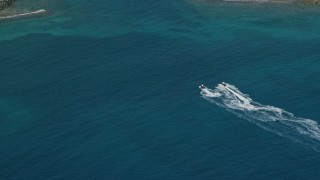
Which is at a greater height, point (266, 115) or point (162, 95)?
point (162, 95)

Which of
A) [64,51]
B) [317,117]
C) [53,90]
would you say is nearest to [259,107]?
[317,117]

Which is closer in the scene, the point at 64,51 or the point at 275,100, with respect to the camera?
the point at 275,100

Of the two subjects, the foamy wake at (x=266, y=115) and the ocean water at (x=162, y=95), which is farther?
the foamy wake at (x=266, y=115)

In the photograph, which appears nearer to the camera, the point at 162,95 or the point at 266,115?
the point at 266,115

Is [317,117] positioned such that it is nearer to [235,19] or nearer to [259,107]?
[259,107]
